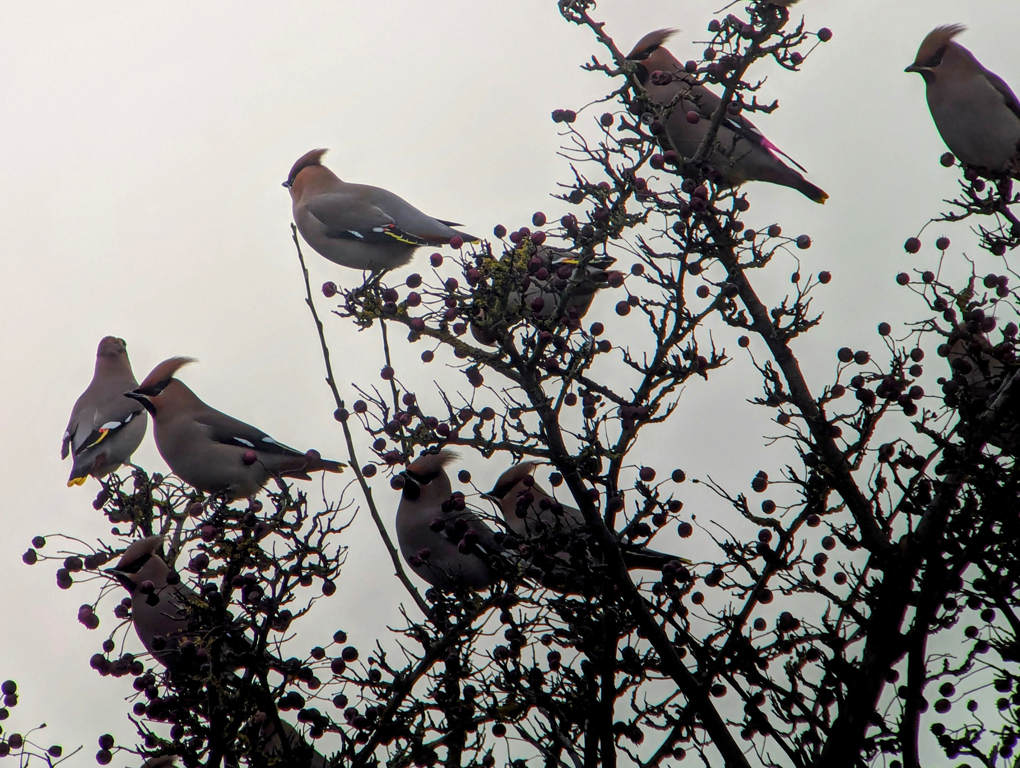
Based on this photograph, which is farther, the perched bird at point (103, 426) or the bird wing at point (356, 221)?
the perched bird at point (103, 426)

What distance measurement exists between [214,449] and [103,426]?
5.10 feet

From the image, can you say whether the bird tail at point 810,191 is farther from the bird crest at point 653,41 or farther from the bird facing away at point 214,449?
the bird facing away at point 214,449

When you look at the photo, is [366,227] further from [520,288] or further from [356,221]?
[520,288]

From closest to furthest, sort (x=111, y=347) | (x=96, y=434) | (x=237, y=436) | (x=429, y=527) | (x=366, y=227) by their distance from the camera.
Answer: (x=429, y=527)
(x=237, y=436)
(x=366, y=227)
(x=96, y=434)
(x=111, y=347)

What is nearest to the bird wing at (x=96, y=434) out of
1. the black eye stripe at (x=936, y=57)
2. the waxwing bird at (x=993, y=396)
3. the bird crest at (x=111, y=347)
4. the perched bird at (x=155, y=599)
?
the bird crest at (x=111, y=347)

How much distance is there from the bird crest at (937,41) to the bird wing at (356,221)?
245 cm

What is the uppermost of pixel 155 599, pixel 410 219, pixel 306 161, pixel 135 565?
pixel 306 161

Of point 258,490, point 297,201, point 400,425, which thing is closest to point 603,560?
point 400,425

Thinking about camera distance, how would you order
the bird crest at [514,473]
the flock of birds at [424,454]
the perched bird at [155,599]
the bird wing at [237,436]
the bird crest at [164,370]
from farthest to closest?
the bird crest at [164,370]
the bird wing at [237,436]
the bird crest at [514,473]
the flock of birds at [424,454]
the perched bird at [155,599]

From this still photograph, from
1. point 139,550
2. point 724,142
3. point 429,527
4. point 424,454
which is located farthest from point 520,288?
point 724,142

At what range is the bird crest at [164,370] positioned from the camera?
14.4 ft

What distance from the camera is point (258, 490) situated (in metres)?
4.14

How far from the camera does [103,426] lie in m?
5.28

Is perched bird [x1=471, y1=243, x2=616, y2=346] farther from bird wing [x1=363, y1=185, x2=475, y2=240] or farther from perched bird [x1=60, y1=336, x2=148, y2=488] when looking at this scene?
perched bird [x1=60, y1=336, x2=148, y2=488]
